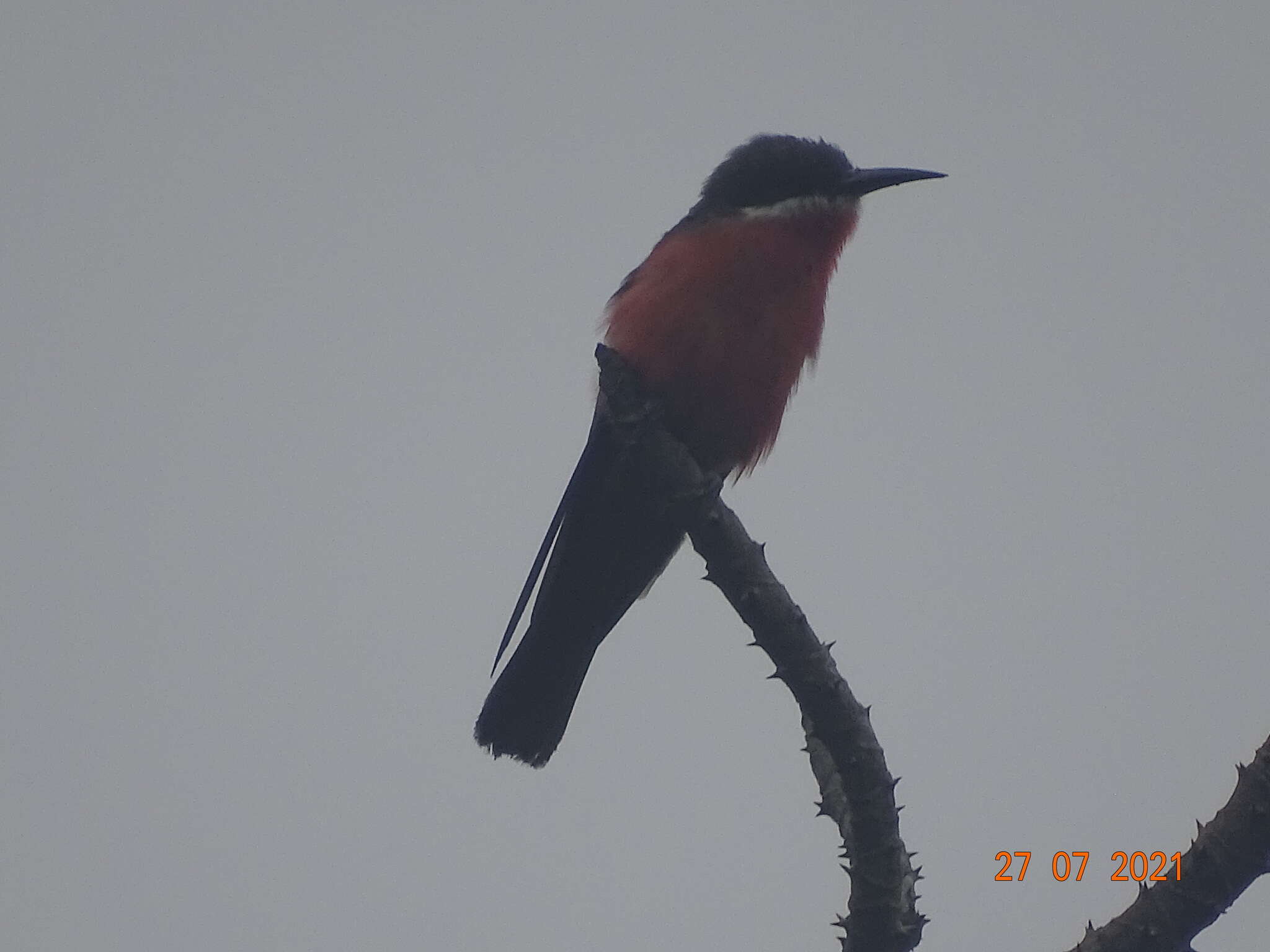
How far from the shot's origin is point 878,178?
6094mm

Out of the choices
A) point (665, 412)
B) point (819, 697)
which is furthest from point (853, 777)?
point (665, 412)

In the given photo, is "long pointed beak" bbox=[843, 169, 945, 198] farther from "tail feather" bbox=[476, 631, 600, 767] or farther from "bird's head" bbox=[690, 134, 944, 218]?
"tail feather" bbox=[476, 631, 600, 767]

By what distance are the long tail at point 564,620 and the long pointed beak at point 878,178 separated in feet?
6.27

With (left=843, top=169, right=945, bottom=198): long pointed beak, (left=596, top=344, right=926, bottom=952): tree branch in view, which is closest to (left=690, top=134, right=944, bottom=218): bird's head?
(left=843, top=169, right=945, bottom=198): long pointed beak

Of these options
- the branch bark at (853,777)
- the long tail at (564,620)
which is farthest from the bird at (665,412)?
the branch bark at (853,777)

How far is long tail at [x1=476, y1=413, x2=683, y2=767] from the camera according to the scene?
5301 mm

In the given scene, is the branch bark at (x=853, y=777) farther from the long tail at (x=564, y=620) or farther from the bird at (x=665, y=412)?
the long tail at (x=564, y=620)

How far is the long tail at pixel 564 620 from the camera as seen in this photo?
530cm

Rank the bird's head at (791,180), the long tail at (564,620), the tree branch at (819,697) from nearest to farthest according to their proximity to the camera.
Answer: the tree branch at (819,697) < the long tail at (564,620) < the bird's head at (791,180)

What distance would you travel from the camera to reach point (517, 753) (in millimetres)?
5379

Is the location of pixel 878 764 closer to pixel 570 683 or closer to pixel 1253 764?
pixel 1253 764

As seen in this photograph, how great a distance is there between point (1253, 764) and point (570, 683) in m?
2.99

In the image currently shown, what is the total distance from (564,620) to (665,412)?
0.97 meters

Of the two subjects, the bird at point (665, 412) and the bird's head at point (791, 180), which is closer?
the bird at point (665, 412)
